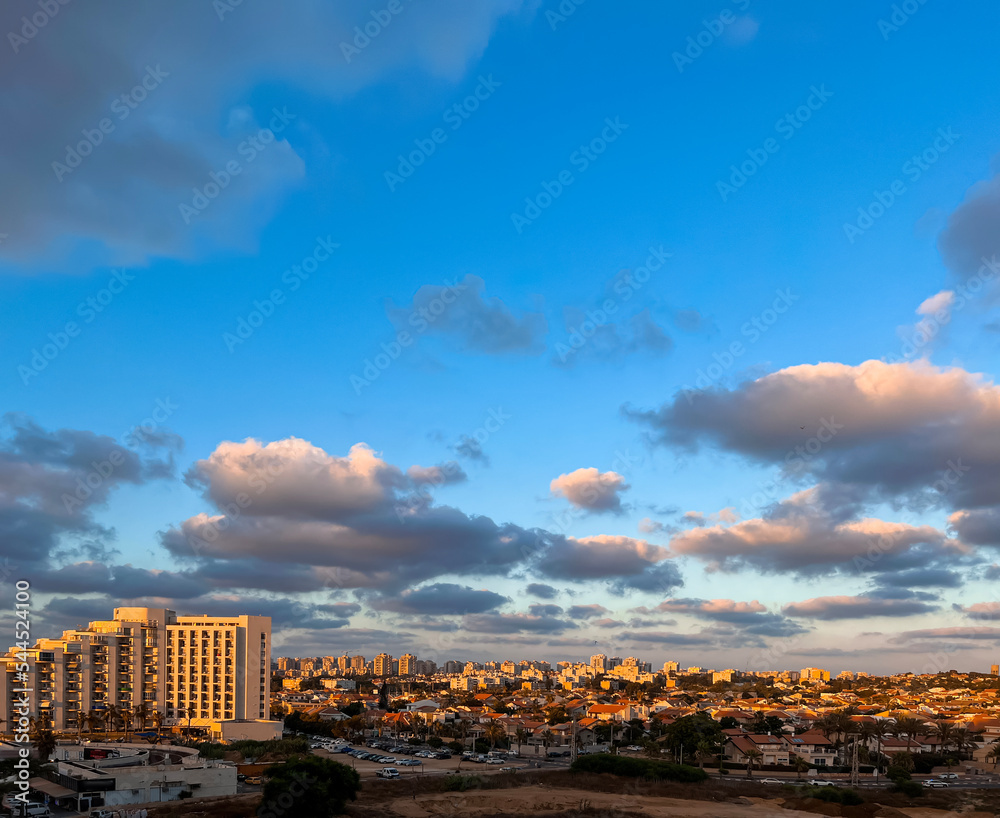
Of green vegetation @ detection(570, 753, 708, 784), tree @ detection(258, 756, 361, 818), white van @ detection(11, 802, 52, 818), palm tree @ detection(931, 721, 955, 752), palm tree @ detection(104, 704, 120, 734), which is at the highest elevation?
tree @ detection(258, 756, 361, 818)

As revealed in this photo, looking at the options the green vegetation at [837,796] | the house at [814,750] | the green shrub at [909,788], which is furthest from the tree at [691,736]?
the green vegetation at [837,796]

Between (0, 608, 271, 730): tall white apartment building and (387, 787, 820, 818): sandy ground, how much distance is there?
68.3 meters

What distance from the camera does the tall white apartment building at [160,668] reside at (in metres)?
116

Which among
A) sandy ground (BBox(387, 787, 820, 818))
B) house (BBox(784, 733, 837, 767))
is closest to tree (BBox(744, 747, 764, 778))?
house (BBox(784, 733, 837, 767))

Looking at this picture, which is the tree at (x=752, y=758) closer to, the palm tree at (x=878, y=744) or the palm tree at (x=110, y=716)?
the palm tree at (x=878, y=744)

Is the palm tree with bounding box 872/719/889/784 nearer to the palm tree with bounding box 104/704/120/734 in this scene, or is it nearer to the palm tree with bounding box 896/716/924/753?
the palm tree with bounding box 896/716/924/753

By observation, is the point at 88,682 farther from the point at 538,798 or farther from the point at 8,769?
the point at 538,798

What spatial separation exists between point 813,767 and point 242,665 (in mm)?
79994

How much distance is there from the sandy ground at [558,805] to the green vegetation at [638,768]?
8.98m

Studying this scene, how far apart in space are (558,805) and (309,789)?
1918cm

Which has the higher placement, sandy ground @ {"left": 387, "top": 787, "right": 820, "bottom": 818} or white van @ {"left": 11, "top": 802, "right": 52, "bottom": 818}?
white van @ {"left": 11, "top": 802, "right": 52, "bottom": 818}

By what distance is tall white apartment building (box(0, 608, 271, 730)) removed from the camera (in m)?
116

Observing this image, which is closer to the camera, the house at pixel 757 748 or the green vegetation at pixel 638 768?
the green vegetation at pixel 638 768

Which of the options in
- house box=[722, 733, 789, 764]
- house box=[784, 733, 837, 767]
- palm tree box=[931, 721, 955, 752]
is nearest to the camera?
house box=[722, 733, 789, 764]
